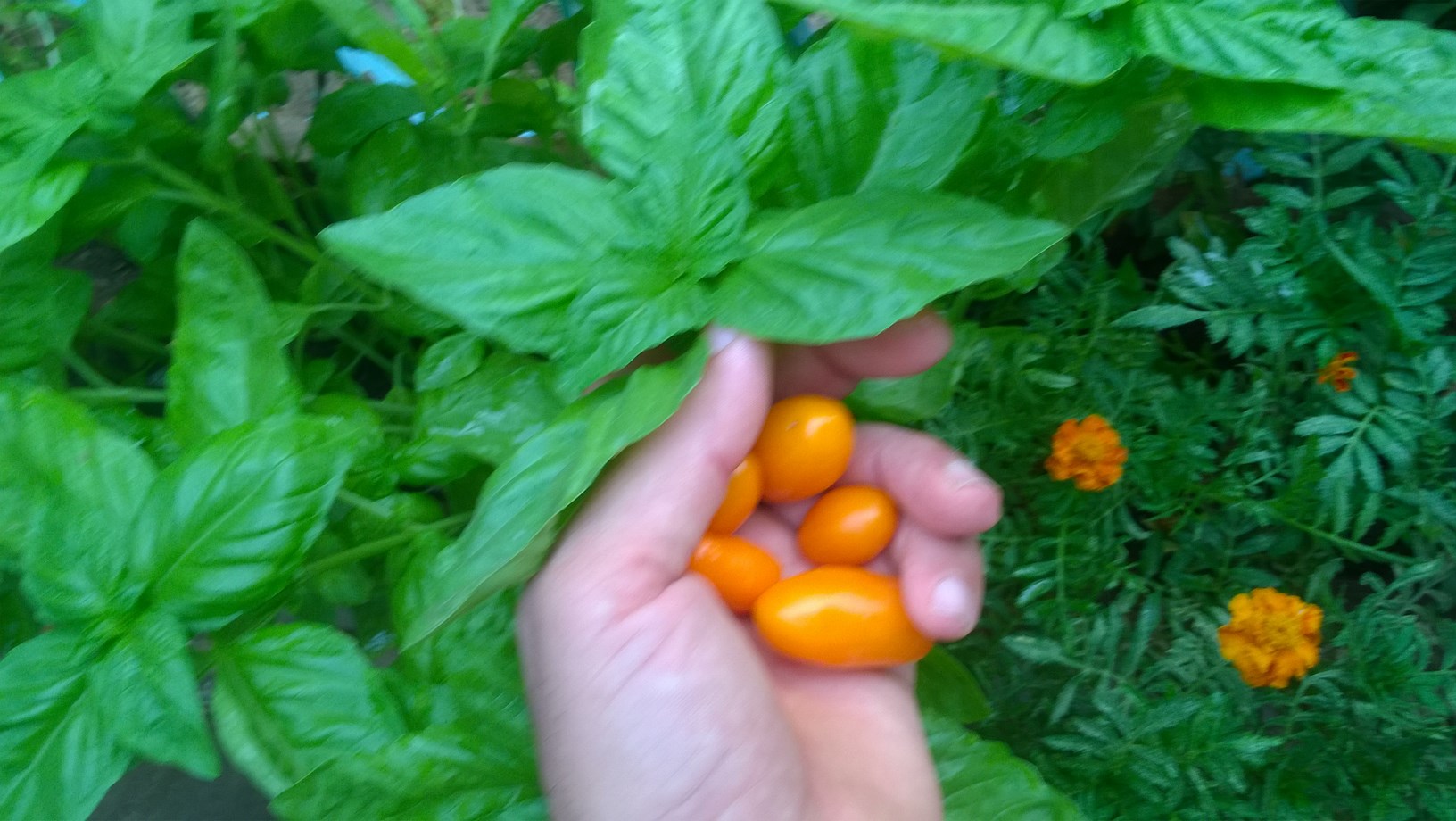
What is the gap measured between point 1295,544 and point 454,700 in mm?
924

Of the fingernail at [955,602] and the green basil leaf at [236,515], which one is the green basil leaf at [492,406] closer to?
the green basil leaf at [236,515]

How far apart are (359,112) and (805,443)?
1.77 feet

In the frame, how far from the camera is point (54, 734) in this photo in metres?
0.62

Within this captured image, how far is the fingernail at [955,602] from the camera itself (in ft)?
2.26

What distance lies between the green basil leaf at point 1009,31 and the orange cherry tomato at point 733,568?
40 cm

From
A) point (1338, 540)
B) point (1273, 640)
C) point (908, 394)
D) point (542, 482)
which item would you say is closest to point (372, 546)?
point (542, 482)

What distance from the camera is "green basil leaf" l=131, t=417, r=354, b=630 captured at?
0.63 metres

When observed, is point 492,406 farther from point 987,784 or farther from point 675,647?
point 987,784

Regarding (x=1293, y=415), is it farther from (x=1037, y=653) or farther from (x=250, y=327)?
(x=250, y=327)

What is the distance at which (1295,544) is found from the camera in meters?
1.09

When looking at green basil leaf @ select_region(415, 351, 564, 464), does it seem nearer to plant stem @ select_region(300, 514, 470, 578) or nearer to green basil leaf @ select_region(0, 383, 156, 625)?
plant stem @ select_region(300, 514, 470, 578)

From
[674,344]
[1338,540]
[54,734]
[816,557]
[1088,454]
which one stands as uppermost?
[674,344]

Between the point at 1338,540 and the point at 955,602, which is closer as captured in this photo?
the point at 955,602

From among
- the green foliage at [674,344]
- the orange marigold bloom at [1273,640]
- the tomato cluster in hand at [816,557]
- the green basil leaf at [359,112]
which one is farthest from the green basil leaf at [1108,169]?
the green basil leaf at [359,112]
